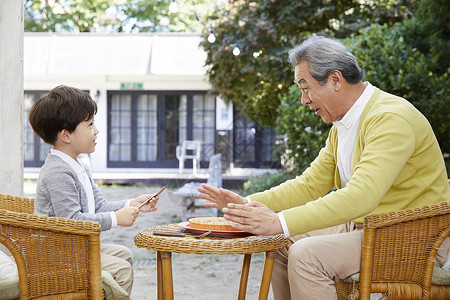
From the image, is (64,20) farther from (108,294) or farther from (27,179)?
(108,294)

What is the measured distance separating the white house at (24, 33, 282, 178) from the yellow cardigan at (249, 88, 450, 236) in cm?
1273

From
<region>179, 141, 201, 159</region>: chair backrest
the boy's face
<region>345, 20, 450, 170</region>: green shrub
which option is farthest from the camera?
<region>179, 141, 201, 159</region>: chair backrest

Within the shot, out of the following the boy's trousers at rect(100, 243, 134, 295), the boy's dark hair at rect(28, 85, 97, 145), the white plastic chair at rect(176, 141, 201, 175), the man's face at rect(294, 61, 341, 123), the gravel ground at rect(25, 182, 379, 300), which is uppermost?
the man's face at rect(294, 61, 341, 123)

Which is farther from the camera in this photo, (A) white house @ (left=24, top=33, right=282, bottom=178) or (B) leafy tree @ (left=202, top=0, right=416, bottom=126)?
(A) white house @ (left=24, top=33, right=282, bottom=178)

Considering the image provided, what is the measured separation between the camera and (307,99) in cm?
258

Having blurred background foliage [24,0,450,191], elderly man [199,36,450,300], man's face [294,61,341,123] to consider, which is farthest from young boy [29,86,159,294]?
blurred background foliage [24,0,450,191]

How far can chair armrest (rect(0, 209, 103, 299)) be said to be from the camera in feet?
6.63

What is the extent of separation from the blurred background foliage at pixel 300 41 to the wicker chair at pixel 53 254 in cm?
473

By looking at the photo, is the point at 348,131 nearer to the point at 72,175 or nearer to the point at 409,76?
the point at 72,175

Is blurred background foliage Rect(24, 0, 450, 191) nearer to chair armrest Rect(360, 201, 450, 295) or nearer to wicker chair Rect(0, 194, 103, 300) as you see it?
chair armrest Rect(360, 201, 450, 295)

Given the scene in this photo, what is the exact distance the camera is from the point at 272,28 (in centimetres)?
878

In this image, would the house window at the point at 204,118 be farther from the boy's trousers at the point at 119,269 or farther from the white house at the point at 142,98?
the boy's trousers at the point at 119,269

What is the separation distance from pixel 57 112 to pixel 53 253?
0.72 m

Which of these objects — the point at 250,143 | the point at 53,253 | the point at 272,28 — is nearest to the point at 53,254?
the point at 53,253
